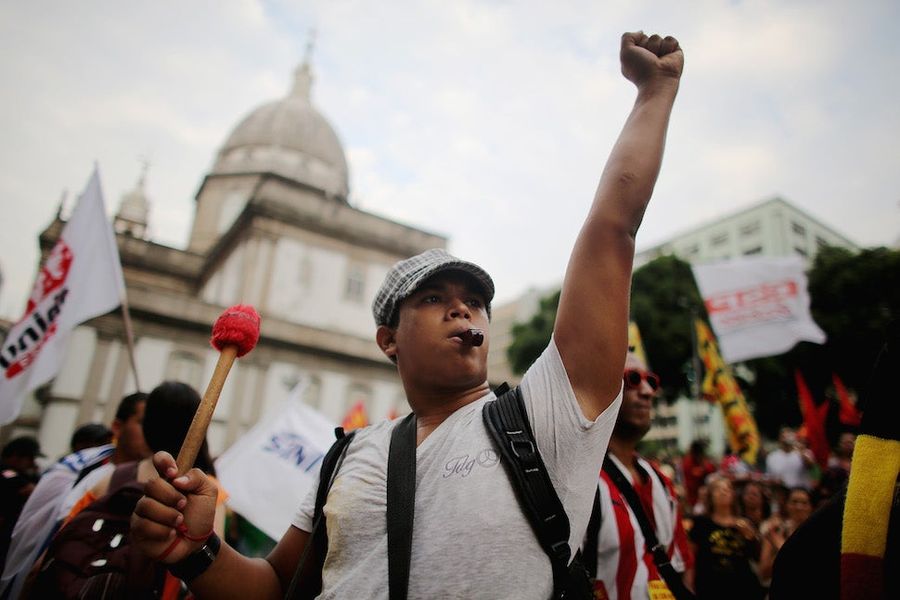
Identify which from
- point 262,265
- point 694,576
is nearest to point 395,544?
point 694,576

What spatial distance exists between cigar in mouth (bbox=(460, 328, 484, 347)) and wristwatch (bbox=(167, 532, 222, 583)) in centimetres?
84

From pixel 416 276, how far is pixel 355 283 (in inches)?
940

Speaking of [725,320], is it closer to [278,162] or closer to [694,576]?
[694,576]

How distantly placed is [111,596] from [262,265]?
2237 centimetres

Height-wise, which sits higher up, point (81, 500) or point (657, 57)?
point (657, 57)

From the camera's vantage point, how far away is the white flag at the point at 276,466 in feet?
15.0

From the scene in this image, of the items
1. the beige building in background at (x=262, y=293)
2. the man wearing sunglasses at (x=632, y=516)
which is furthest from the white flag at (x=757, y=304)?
the beige building in background at (x=262, y=293)

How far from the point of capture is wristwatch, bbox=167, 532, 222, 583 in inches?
52.3

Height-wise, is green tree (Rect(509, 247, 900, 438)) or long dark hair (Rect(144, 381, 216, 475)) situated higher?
green tree (Rect(509, 247, 900, 438))

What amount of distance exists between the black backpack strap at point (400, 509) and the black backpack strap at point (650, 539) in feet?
4.64

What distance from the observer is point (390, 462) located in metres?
1.39

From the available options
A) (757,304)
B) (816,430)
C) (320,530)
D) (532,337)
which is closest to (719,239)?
(532,337)

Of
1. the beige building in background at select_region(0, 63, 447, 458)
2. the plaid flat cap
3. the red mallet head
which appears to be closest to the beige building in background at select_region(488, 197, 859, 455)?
the beige building in background at select_region(0, 63, 447, 458)

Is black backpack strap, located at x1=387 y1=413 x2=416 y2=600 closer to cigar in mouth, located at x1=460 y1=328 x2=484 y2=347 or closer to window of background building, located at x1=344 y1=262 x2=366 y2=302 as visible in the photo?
cigar in mouth, located at x1=460 y1=328 x2=484 y2=347
